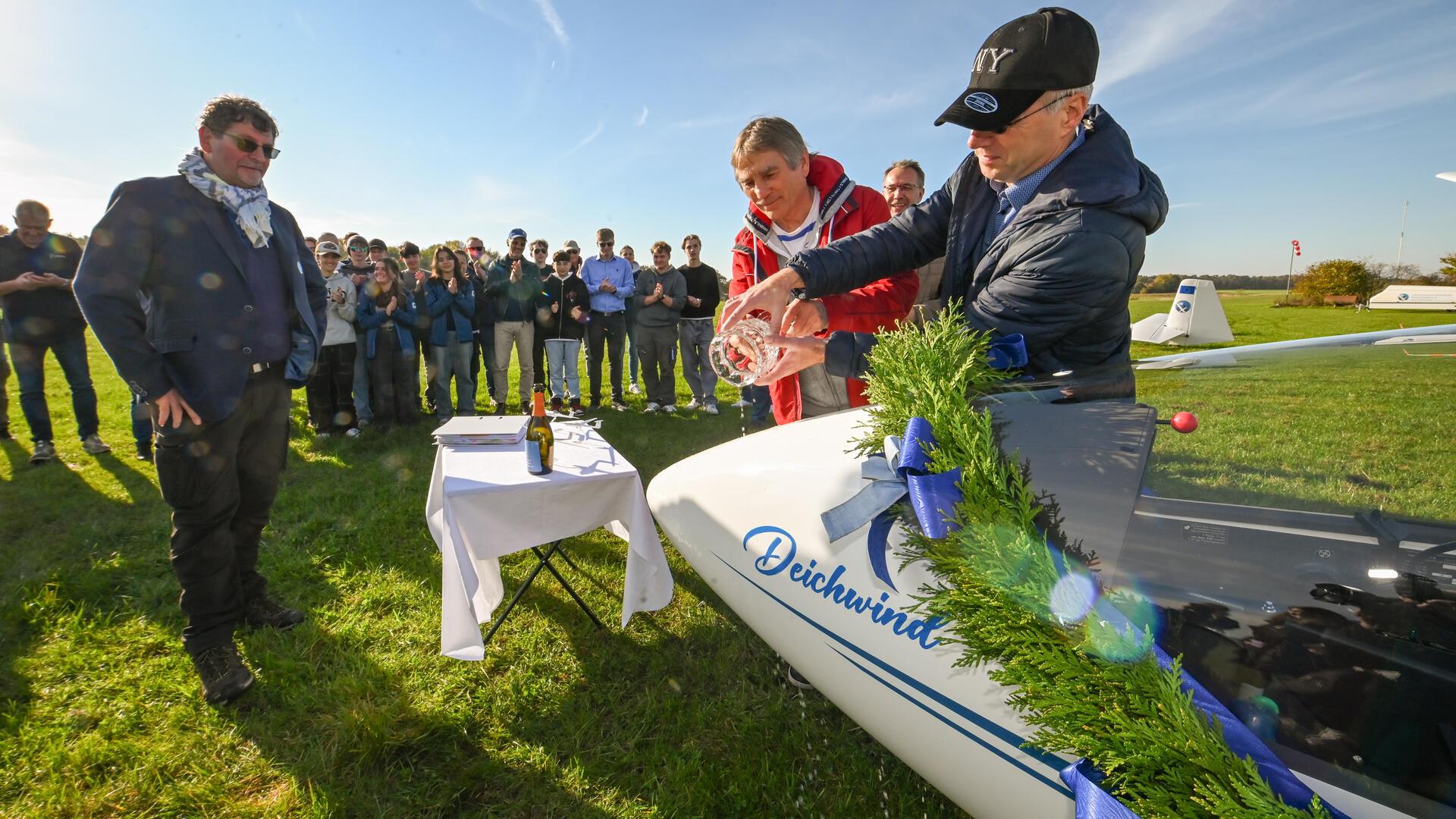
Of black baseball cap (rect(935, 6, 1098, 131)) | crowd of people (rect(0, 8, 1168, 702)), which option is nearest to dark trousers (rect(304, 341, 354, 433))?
crowd of people (rect(0, 8, 1168, 702))

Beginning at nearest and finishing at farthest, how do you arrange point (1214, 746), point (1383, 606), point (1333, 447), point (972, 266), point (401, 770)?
point (1214, 746) → point (1383, 606) → point (1333, 447) → point (972, 266) → point (401, 770)

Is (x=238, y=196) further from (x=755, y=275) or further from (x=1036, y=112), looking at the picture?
(x=1036, y=112)

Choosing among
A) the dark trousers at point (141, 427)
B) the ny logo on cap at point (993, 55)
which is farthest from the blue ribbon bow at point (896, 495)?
the dark trousers at point (141, 427)

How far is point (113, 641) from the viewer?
3.27m

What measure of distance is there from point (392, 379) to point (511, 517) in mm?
6029

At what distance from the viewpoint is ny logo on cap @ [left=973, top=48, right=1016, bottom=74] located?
145 cm

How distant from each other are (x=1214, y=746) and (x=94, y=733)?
3903mm

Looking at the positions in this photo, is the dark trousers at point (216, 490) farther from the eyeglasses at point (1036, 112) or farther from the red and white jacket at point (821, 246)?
the eyeglasses at point (1036, 112)

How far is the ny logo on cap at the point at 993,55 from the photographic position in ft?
4.75

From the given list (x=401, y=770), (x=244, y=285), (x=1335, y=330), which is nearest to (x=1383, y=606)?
(x=1335, y=330)

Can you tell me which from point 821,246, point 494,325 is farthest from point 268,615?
point 494,325

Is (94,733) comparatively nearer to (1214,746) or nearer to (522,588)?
(522,588)

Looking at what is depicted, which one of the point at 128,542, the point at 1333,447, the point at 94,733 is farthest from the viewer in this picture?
the point at 128,542

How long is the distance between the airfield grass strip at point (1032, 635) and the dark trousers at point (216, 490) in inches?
117
